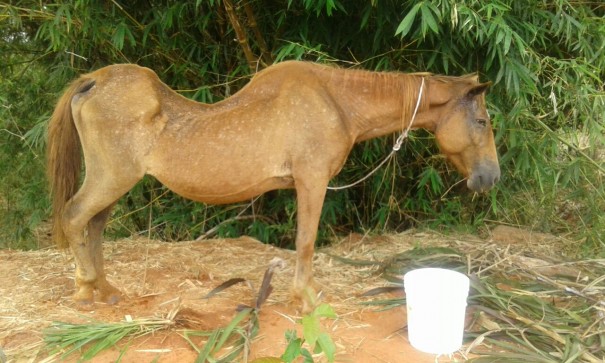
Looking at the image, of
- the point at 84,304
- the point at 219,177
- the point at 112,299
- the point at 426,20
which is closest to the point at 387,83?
the point at 426,20

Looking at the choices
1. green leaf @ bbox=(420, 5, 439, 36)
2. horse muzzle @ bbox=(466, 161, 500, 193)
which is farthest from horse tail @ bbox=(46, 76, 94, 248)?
horse muzzle @ bbox=(466, 161, 500, 193)

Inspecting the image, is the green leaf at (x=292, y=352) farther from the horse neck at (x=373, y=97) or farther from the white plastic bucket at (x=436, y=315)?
the horse neck at (x=373, y=97)

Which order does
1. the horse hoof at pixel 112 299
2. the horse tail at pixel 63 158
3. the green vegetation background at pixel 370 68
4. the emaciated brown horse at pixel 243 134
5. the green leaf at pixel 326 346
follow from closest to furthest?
the green leaf at pixel 326 346, the emaciated brown horse at pixel 243 134, the horse tail at pixel 63 158, the horse hoof at pixel 112 299, the green vegetation background at pixel 370 68

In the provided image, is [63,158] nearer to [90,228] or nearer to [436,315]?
[90,228]

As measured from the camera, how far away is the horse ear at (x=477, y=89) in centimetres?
331

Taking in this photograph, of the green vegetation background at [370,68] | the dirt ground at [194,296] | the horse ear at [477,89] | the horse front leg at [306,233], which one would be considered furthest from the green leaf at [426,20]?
the dirt ground at [194,296]

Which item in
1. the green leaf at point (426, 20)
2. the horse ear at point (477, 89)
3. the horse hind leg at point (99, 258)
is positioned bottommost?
the horse hind leg at point (99, 258)

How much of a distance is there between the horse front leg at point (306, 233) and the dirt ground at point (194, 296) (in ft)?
0.45

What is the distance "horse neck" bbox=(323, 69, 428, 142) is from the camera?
344cm

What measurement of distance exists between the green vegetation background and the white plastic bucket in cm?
170

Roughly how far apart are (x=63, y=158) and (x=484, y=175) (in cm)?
265

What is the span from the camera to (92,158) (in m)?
3.31

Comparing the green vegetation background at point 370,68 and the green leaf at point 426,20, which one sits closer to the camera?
the green leaf at point 426,20

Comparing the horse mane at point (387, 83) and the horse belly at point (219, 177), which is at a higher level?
the horse mane at point (387, 83)
